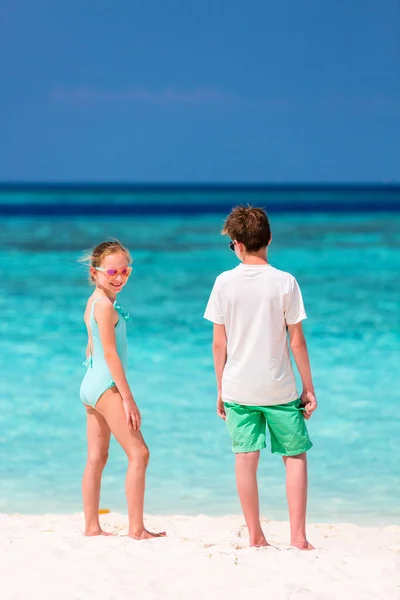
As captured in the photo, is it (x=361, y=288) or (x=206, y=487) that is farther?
(x=361, y=288)

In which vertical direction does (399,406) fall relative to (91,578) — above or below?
above

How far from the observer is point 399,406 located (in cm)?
698

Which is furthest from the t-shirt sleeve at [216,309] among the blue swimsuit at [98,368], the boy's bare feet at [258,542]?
the boy's bare feet at [258,542]

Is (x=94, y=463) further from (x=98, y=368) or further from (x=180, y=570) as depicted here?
(x=180, y=570)

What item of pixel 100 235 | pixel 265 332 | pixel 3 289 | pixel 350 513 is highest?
pixel 100 235

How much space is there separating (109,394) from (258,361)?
607 millimetres

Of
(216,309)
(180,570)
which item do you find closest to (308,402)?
→ (216,309)

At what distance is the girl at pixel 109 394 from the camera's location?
3.72 metres

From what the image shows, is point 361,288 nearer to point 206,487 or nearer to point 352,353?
point 352,353

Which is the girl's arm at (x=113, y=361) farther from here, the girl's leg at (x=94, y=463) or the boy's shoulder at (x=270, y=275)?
the boy's shoulder at (x=270, y=275)

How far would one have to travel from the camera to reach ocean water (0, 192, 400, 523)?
518 centimetres

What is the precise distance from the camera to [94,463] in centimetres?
388

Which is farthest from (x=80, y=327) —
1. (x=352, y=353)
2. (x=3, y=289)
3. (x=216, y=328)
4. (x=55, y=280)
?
(x=216, y=328)

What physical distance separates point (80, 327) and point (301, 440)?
23.0 feet
